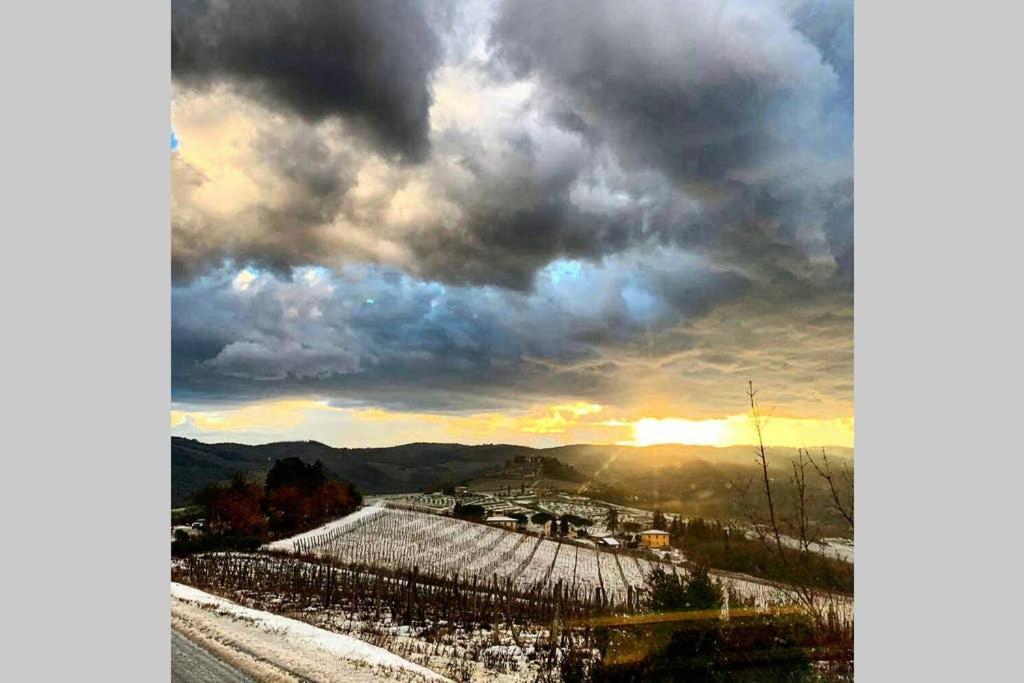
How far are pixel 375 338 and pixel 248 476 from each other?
164 cm

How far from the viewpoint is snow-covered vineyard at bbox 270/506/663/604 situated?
605 cm

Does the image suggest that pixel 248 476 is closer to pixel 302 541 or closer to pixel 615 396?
pixel 302 541

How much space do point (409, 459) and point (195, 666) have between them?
240 cm

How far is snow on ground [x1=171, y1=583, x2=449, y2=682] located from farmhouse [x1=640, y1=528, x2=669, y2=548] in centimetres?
181

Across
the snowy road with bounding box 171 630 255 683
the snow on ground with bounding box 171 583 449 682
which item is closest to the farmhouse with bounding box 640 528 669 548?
the snow on ground with bounding box 171 583 449 682

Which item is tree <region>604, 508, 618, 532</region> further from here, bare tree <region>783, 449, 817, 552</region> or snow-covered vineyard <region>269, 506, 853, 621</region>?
bare tree <region>783, 449, 817, 552</region>

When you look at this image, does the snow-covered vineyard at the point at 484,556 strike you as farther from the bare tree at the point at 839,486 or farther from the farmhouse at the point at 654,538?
the bare tree at the point at 839,486

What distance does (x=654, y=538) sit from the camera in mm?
6043

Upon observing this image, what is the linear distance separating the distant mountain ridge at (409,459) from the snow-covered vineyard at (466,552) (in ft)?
1.05

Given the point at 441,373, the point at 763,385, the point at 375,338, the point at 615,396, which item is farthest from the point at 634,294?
the point at 375,338

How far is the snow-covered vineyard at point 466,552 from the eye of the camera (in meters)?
6.05

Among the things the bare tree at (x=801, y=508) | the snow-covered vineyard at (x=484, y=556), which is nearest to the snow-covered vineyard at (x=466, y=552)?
the snow-covered vineyard at (x=484, y=556)

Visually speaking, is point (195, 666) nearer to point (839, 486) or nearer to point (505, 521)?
point (505, 521)

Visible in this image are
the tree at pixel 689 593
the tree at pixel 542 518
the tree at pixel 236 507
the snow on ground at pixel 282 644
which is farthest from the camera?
the tree at pixel 236 507
